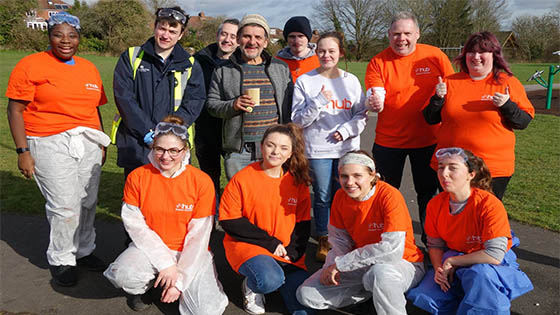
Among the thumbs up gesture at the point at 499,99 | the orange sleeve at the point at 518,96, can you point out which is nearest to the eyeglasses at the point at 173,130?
the thumbs up gesture at the point at 499,99

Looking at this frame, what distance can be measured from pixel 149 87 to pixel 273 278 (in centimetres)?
208

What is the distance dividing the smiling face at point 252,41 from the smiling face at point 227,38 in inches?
36.1

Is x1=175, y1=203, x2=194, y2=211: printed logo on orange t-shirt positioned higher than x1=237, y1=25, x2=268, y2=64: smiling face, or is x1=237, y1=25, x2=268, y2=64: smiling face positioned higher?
x1=237, y1=25, x2=268, y2=64: smiling face

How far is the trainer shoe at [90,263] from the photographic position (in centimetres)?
428

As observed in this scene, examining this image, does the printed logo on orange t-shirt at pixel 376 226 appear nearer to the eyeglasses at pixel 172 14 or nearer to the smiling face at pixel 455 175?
the smiling face at pixel 455 175

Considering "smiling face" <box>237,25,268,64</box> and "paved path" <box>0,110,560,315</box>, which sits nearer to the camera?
"paved path" <box>0,110,560,315</box>

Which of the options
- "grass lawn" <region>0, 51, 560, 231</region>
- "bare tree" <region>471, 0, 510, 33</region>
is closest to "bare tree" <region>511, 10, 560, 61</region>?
"bare tree" <region>471, 0, 510, 33</region>

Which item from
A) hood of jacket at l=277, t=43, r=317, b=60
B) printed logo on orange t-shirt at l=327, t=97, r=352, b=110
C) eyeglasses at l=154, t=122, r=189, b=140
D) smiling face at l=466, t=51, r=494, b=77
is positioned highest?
hood of jacket at l=277, t=43, r=317, b=60

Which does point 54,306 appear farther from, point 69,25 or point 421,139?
point 421,139

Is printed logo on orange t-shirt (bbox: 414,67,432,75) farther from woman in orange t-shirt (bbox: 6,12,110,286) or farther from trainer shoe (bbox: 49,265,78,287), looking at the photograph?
trainer shoe (bbox: 49,265,78,287)

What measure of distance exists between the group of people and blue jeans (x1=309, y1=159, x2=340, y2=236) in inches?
0.6

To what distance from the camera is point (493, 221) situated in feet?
10.1

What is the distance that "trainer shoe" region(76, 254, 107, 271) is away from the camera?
4.28m

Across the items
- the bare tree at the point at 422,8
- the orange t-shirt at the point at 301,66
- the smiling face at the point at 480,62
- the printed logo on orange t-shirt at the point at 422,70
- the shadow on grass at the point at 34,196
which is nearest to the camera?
the smiling face at the point at 480,62
